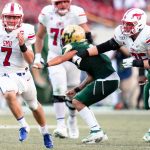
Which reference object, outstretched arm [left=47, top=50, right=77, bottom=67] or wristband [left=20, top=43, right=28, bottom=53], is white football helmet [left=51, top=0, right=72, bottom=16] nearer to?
outstretched arm [left=47, top=50, right=77, bottom=67]

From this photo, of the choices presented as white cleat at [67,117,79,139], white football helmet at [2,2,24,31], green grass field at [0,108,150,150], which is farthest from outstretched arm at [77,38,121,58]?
white cleat at [67,117,79,139]

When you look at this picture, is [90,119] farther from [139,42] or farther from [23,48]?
[23,48]

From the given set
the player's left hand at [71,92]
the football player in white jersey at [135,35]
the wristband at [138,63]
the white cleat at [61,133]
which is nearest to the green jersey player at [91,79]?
the player's left hand at [71,92]

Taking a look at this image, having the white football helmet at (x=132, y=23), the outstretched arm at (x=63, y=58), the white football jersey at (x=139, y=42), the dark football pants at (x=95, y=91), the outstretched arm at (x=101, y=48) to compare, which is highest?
the white football helmet at (x=132, y=23)

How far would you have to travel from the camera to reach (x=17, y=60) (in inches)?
310

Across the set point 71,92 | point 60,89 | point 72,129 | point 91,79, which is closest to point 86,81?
point 91,79

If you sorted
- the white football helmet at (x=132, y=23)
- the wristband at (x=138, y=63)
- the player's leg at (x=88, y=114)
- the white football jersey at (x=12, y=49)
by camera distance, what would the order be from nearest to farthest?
the wristband at (x=138, y=63)
the white football jersey at (x=12, y=49)
the white football helmet at (x=132, y=23)
the player's leg at (x=88, y=114)

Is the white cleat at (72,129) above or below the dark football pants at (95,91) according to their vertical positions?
below

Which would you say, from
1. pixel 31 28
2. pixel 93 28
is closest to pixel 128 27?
pixel 31 28

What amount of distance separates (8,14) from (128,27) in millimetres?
1291

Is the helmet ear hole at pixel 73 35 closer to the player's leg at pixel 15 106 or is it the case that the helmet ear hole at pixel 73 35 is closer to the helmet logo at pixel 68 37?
the helmet logo at pixel 68 37

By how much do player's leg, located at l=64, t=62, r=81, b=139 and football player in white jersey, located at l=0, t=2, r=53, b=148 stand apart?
1.65 metres

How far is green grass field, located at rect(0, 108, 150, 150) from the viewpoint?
306 inches

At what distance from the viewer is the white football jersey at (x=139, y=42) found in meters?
7.99
